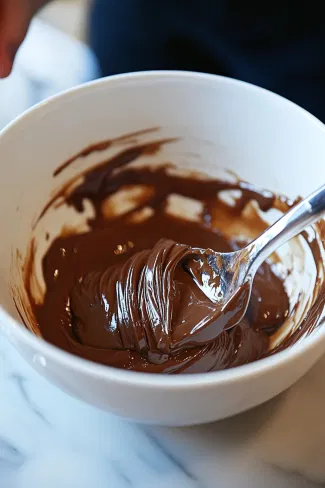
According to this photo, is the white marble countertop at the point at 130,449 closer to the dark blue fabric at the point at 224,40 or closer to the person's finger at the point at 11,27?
the person's finger at the point at 11,27

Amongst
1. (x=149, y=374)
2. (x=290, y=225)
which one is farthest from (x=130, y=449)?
(x=290, y=225)

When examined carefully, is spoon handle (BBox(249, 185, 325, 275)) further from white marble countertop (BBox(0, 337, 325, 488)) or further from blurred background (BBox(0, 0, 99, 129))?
blurred background (BBox(0, 0, 99, 129))

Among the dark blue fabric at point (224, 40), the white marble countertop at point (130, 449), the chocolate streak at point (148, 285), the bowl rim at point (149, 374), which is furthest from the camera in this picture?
the dark blue fabric at point (224, 40)

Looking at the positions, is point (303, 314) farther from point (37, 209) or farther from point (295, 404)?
point (37, 209)

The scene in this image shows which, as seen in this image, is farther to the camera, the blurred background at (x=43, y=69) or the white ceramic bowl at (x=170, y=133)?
the blurred background at (x=43, y=69)

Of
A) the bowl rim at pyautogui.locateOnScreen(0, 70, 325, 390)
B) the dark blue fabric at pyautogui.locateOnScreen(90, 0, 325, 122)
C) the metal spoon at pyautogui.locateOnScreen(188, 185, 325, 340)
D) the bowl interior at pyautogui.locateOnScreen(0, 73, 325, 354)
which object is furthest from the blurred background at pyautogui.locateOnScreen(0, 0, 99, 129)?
the bowl rim at pyautogui.locateOnScreen(0, 70, 325, 390)

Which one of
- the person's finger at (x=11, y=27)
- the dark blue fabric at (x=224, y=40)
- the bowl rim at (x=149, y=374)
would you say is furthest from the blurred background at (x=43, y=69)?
the bowl rim at (x=149, y=374)

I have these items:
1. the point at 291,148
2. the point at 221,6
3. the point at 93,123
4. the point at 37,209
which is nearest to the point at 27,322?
the point at 37,209
